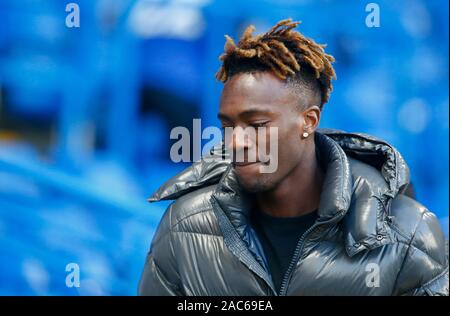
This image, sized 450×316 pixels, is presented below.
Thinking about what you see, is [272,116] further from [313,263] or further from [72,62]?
[72,62]

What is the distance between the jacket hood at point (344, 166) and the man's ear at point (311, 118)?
0.35ft

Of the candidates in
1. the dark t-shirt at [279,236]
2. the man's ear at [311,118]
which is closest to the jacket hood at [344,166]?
the man's ear at [311,118]

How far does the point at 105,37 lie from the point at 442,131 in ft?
6.46

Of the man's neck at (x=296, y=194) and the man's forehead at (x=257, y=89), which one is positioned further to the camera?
the man's neck at (x=296, y=194)

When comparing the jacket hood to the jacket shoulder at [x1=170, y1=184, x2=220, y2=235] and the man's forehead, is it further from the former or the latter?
the man's forehead

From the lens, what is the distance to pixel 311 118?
7.91 ft

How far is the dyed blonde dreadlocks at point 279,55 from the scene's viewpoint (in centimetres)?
231

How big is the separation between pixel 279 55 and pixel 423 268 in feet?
2.51

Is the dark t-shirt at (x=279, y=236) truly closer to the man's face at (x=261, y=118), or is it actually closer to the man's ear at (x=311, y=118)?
the man's face at (x=261, y=118)

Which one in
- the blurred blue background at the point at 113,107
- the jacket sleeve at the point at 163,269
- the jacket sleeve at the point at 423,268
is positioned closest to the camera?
the jacket sleeve at the point at 423,268

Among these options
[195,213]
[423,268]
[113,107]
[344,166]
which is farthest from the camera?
[113,107]

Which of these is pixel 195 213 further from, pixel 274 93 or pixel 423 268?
pixel 423 268

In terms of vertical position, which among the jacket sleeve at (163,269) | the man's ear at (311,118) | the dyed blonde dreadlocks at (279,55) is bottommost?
the jacket sleeve at (163,269)

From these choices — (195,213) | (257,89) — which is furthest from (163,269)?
(257,89)
